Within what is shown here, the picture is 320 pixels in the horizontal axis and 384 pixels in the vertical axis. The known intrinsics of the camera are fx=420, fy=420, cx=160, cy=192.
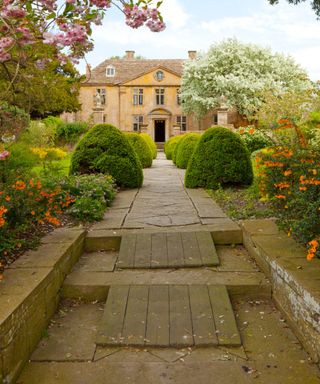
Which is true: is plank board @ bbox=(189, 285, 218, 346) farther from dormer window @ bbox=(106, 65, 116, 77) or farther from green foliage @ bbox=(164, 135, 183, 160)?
dormer window @ bbox=(106, 65, 116, 77)

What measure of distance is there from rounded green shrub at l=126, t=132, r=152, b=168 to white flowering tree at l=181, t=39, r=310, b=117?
18965 mm

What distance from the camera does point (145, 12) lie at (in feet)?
10.4

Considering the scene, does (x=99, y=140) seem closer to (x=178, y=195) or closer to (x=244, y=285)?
(x=178, y=195)

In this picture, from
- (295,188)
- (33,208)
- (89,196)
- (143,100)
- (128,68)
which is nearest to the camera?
(295,188)

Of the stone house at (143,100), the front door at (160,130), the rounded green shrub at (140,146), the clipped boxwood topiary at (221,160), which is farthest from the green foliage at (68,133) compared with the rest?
the clipped boxwood topiary at (221,160)

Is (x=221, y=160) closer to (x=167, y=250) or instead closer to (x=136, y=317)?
(x=167, y=250)

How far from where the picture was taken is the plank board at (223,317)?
2770mm

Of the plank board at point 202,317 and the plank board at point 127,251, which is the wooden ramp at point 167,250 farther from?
the plank board at point 202,317

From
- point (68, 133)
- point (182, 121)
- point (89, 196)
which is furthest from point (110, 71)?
point (89, 196)

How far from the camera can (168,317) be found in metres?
3.04

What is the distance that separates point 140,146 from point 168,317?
10907 millimetres

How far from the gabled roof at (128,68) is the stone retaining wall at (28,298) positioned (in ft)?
128

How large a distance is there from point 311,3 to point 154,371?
10048mm

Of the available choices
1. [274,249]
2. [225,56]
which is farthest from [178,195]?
[225,56]
